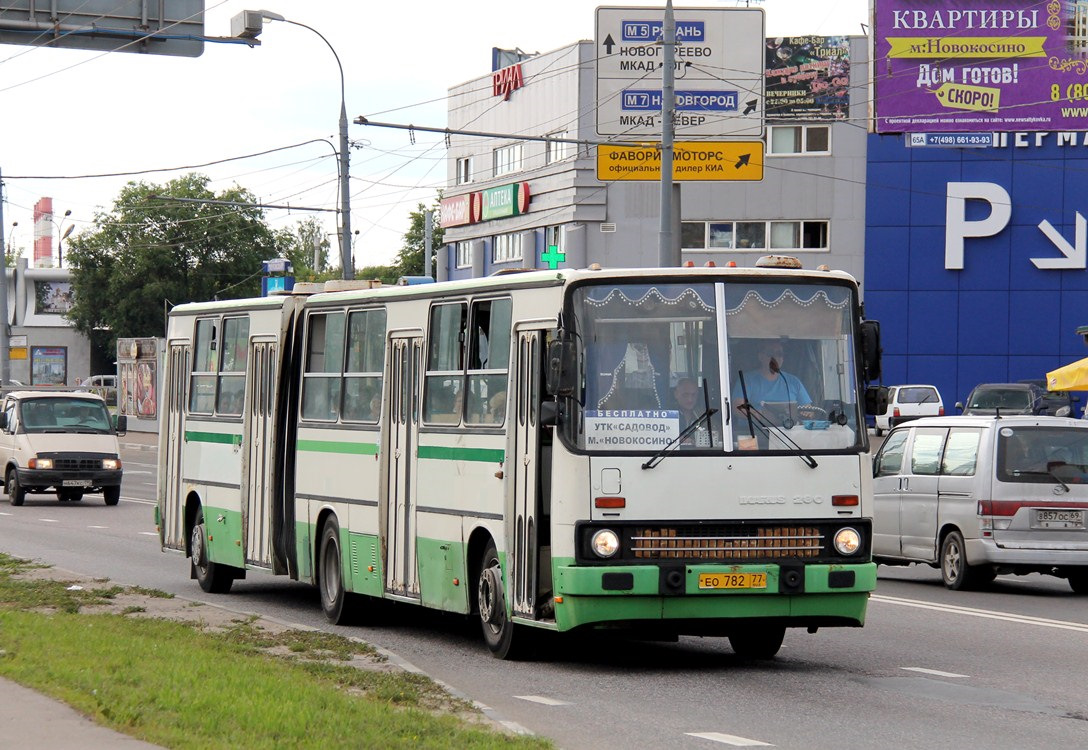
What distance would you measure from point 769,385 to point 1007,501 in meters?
7.13

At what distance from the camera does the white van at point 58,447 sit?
33375 millimetres

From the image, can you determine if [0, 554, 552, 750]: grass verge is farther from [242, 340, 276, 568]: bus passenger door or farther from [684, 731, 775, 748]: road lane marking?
[242, 340, 276, 568]: bus passenger door

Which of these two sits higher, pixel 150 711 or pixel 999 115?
pixel 999 115

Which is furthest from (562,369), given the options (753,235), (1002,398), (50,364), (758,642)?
(50,364)

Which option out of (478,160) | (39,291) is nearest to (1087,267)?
(478,160)

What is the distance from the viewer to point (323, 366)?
16031 millimetres

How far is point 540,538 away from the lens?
12.0m

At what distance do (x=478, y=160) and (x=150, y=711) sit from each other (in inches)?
2348

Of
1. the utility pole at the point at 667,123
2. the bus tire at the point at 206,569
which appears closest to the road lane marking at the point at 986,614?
the bus tire at the point at 206,569

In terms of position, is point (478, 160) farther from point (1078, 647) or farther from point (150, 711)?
point (150, 711)

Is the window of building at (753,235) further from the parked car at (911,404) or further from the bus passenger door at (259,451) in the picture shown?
the bus passenger door at (259,451)

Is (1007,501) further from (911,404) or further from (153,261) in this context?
(153,261)

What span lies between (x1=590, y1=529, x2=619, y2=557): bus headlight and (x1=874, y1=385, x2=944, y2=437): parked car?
44.1 metres

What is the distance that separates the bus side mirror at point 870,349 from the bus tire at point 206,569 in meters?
8.06
